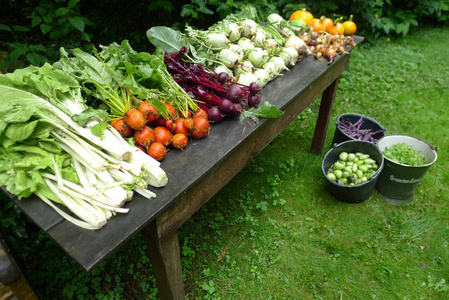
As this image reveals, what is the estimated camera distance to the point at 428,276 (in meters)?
2.59

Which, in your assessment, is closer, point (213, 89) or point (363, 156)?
point (213, 89)

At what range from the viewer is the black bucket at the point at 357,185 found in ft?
9.94

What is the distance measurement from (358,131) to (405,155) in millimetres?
632

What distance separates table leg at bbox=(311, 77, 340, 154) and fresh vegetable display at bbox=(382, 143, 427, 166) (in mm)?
764

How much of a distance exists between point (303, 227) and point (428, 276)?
109 cm

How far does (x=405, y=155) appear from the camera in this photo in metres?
3.10

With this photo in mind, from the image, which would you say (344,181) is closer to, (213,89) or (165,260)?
(213,89)

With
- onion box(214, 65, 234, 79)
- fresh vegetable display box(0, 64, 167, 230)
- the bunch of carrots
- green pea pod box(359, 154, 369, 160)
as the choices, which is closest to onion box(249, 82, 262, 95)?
onion box(214, 65, 234, 79)

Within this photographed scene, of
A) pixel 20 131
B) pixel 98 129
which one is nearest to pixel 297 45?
pixel 98 129

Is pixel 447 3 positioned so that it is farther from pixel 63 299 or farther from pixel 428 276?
pixel 63 299

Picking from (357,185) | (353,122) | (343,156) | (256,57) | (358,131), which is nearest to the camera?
(256,57)

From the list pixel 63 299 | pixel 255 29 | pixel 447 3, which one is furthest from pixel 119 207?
pixel 447 3

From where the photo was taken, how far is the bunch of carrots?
1.60 m

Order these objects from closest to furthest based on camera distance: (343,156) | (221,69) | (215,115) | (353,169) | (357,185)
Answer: (215,115), (221,69), (357,185), (353,169), (343,156)
